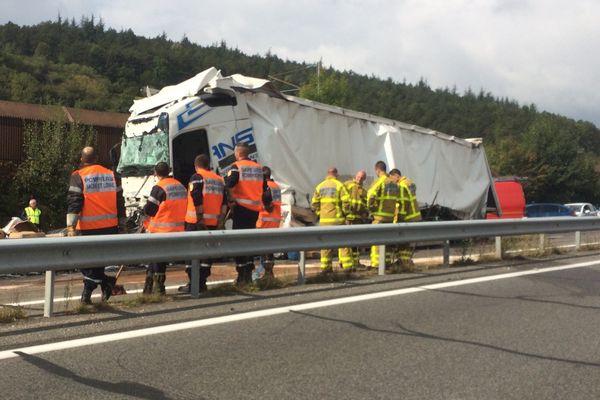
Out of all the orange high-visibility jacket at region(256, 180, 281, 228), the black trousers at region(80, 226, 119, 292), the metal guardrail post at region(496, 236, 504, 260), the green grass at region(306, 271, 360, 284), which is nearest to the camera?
the black trousers at region(80, 226, 119, 292)

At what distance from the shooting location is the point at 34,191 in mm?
24938

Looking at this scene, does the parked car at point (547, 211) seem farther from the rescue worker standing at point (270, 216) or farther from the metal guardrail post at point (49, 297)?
the metal guardrail post at point (49, 297)

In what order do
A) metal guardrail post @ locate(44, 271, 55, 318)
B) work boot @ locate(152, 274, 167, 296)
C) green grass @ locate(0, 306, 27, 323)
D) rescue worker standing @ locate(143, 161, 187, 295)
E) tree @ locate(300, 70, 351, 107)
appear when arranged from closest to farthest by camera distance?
green grass @ locate(0, 306, 27, 323) → metal guardrail post @ locate(44, 271, 55, 318) → work boot @ locate(152, 274, 167, 296) → rescue worker standing @ locate(143, 161, 187, 295) → tree @ locate(300, 70, 351, 107)

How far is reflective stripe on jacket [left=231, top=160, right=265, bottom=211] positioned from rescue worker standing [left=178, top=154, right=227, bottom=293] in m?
0.23

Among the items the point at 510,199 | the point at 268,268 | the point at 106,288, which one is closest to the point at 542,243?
the point at 268,268

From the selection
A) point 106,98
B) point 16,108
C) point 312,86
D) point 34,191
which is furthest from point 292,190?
point 106,98

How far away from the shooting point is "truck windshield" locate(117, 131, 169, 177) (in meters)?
11.8

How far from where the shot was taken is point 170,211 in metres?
7.53

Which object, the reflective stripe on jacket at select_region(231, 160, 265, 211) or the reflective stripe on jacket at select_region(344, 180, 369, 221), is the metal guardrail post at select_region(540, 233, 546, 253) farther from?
the reflective stripe on jacket at select_region(231, 160, 265, 211)

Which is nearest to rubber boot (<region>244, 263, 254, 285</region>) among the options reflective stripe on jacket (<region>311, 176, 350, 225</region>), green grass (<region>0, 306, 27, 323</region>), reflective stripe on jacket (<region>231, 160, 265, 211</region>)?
reflective stripe on jacket (<region>231, 160, 265, 211</region>)

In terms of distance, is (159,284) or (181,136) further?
(181,136)

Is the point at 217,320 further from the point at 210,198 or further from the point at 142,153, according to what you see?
the point at 142,153

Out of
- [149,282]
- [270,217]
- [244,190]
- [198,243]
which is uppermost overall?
[244,190]

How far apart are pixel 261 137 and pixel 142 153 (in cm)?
232
